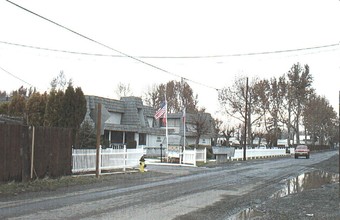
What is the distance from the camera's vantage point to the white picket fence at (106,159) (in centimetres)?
1769

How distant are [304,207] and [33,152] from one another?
9508 millimetres

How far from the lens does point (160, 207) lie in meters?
10.4

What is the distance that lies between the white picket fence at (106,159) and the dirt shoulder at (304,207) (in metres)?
8.95

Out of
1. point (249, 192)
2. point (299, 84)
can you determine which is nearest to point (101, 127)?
point (249, 192)

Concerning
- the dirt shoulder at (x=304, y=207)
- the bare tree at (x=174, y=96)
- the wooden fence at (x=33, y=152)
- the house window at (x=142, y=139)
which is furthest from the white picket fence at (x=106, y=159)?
the bare tree at (x=174, y=96)

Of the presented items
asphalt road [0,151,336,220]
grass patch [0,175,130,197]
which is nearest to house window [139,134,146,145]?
grass patch [0,175,130,197]

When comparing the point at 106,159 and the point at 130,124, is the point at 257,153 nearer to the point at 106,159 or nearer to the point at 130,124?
the point at 130,124

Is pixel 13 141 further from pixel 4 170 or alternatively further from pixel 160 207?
pixel 160 207

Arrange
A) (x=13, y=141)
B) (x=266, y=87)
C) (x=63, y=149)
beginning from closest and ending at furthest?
(x=13, y=141), (x=63, y=149), (x=266, y=87)

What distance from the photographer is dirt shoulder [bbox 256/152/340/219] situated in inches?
382

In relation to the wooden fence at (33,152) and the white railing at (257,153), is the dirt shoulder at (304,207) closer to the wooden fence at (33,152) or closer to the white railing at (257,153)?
the wooden fence at (33,152)

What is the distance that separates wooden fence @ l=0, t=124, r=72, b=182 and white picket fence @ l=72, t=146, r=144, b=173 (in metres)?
0.80

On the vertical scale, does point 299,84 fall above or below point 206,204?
above

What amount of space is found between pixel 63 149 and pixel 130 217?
8417 mm
